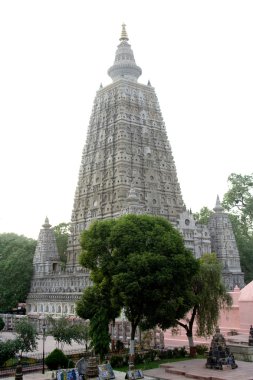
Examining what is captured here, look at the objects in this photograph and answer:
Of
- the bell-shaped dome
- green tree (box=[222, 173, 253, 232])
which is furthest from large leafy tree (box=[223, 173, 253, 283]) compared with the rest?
the bell-shaped dome

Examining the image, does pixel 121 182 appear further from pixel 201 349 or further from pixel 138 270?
pixel 138 270

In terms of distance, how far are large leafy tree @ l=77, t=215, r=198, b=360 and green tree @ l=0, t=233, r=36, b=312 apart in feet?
112

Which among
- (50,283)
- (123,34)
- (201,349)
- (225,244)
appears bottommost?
(201,349)

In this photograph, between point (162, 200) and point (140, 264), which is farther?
point (162, 200)

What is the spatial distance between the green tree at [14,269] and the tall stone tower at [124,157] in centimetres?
661

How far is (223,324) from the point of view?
38219 millimetres

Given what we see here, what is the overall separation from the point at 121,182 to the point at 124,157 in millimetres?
3896

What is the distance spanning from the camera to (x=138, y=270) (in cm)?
2508

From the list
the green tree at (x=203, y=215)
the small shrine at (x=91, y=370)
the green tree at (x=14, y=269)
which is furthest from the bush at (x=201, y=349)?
the green tree at (x=203, y=215)

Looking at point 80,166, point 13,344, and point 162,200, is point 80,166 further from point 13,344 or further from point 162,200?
point 13,344

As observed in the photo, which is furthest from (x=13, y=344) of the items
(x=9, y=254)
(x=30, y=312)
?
(x=9, y=254)

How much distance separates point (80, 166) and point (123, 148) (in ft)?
30.1

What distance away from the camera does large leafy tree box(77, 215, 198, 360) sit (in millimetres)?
25125

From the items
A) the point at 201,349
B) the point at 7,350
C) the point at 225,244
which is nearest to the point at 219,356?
the point at 201,349
